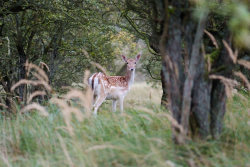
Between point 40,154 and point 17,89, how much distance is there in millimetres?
6883

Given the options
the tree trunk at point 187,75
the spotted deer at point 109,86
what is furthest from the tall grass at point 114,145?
the spotted deer at point 109,86

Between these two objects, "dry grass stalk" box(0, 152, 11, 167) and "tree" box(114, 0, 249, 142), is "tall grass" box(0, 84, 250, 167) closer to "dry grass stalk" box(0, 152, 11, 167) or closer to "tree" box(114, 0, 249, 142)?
"dry grass stalk" box(0, 152, 11, 167)

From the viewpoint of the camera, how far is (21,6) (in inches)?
336

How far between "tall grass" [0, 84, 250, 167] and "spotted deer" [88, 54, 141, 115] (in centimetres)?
384

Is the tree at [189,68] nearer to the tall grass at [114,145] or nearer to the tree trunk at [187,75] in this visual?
the tree trunk at [187,75]

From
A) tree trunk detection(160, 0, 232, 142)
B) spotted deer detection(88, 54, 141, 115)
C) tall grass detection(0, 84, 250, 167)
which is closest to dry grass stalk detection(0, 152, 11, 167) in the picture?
tall grass detection(0, 84, 250, 167)

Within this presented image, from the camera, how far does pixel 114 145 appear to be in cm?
388

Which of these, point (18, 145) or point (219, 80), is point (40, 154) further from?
point (219, 80)

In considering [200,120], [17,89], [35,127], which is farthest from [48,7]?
[200,120]

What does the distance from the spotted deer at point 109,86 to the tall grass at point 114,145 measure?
3.84 metres

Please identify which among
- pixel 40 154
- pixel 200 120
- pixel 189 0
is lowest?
pixel 40 154

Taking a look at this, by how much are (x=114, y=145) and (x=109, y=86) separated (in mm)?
5604

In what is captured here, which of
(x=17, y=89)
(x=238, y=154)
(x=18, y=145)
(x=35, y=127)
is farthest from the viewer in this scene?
(x=17, y=89)

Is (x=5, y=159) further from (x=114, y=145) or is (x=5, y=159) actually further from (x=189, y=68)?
(x=189, y=68)
